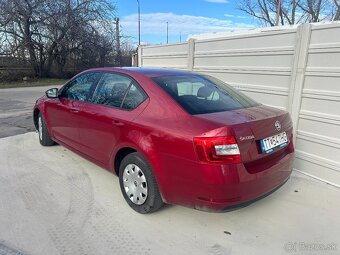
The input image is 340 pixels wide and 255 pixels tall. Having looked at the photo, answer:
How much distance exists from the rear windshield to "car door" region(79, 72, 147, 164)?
34 cm

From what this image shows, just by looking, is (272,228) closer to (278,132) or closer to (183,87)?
(278,132)

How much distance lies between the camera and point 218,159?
240 cm

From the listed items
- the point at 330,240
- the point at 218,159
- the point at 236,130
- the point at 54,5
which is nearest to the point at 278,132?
the point at 236,130

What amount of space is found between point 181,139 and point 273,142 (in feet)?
3.00

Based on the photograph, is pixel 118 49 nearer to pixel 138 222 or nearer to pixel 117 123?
pixel 117 123

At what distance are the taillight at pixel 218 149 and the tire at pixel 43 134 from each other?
354 centimetres

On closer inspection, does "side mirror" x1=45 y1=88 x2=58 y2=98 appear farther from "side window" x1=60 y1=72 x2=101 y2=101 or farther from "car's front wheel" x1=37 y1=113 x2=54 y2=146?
"car's front wheel" x1=37 y1=113 x2=54 y2=146

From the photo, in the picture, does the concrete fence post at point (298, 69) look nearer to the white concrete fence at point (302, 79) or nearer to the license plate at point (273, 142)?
the white concrete fence at point (302, 79)

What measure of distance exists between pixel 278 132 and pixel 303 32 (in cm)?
189

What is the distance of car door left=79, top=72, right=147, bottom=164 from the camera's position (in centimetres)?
312

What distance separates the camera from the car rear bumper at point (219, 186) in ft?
7.89

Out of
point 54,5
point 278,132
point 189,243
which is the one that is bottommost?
point 189,243

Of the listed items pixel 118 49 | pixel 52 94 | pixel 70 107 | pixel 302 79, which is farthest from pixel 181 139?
pixel 118 49

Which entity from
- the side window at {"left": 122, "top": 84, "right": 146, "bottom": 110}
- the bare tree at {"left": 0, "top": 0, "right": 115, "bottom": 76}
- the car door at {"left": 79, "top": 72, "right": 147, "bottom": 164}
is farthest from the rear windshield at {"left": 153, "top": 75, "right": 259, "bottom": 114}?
the bare tree at {"left": 0, "top": 0, "right": 115, "bottom": 76}
